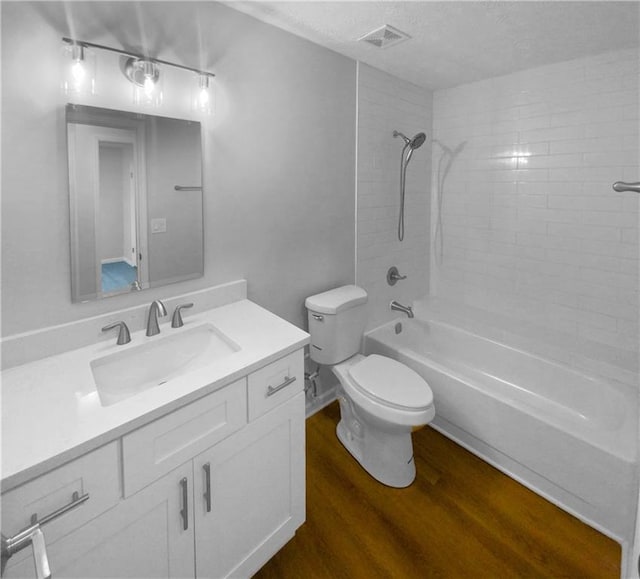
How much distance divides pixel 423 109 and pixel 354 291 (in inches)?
63.6

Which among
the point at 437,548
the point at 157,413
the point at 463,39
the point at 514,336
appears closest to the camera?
the point at 157,413

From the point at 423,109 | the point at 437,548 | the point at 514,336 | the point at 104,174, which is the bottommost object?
the point at 437,548

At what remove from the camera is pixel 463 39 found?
196 cm

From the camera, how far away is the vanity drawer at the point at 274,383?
129cm

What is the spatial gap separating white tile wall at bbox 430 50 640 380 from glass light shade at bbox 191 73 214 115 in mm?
1982

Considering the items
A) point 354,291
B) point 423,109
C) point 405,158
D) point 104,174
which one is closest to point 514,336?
point 354,291

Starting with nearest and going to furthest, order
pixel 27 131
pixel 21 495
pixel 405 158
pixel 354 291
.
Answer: pixel 21 495 < pixel 27 131 < pixel 354 291 < pixel 405 158

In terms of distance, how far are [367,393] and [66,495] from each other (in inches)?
51.7

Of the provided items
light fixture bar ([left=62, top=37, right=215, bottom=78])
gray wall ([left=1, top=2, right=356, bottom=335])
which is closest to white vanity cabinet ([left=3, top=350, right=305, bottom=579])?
gray wall ([left=1, top=2, right=356, bottom=335])

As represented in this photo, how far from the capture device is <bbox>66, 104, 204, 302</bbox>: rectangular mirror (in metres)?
1.35

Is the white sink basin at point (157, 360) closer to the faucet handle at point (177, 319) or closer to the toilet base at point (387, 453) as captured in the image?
the faucet handle at point (177, 319)

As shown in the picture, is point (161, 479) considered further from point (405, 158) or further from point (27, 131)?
point (405, 158)

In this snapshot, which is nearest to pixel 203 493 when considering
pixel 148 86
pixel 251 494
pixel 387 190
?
pixel 251 494

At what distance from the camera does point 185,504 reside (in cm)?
113
